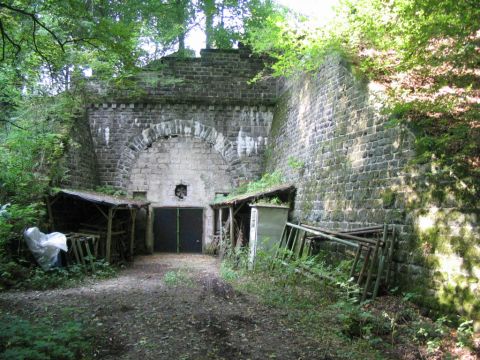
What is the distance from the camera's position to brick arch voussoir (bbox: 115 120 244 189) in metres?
15.5

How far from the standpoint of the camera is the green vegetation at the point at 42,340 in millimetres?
4023

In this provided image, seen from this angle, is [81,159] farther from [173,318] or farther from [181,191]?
[173,318]

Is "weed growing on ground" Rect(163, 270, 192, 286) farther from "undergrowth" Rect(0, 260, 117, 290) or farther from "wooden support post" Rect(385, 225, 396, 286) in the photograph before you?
"wooden support post" Rect(385, 225, 396, 286)

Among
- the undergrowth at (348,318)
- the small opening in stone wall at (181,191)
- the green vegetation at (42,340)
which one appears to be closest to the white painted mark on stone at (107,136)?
the small opening in stone wall at (181,191)

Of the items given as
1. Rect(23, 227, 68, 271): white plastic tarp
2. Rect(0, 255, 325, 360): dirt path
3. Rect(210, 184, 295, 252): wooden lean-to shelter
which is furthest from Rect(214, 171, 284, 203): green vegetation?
Rect(23, 227, 68, 271): white plastic tarp

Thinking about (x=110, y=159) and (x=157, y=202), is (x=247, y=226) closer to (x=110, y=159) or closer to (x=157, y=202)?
(x=157, y=202)

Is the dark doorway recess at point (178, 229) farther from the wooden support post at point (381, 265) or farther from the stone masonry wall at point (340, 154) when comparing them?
the wooden support post at point (381, 265)

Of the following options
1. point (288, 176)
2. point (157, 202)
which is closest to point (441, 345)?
point (288, 176)

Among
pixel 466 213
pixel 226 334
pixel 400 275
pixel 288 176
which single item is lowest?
pixel 226 334

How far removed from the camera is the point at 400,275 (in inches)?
257

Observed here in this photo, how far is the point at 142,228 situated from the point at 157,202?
1.13 metres

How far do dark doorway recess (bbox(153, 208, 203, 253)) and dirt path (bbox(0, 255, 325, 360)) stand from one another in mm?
6257

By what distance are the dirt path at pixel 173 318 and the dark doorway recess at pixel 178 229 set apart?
6.26 m

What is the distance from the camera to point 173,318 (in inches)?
239
